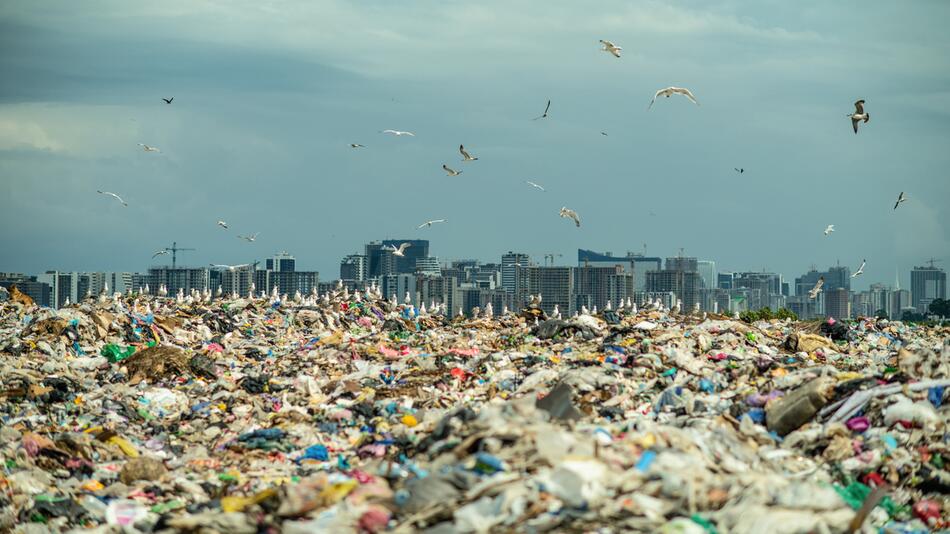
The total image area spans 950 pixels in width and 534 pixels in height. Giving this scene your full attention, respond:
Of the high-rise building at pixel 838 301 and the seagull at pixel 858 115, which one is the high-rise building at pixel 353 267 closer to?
the high-rise building at pixel 838 301

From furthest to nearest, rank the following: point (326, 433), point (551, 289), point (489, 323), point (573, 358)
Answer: point (551, 289), point (489, 323), point (573, 358), point (326, 433)

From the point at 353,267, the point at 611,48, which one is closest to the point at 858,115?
the point at 611,48

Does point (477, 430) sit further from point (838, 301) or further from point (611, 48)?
point (838, 301)

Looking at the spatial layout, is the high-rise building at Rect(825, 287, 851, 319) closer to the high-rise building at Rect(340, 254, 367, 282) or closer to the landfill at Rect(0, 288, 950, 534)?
the high-rise building at Rect(340, 254, 367, 282)

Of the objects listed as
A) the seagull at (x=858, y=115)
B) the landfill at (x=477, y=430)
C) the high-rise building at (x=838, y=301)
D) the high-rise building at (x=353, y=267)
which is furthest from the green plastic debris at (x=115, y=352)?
the high-rise building at (x=838, y=301)

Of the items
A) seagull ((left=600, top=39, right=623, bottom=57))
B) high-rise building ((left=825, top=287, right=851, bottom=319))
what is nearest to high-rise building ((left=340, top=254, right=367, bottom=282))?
high-rise building ((left=825, top=287, right=851, bottom=319))

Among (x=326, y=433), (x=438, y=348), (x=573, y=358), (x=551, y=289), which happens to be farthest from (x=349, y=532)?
(x=551, y=289)

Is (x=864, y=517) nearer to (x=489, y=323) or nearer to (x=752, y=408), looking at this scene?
(x=752, y=408)
